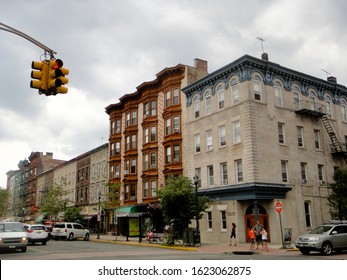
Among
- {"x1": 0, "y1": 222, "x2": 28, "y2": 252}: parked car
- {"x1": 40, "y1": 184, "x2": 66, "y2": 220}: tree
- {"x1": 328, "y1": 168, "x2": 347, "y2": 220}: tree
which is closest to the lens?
{"x1": 0, "y1": 222, "x2": 28, "y2": 252}: parked car

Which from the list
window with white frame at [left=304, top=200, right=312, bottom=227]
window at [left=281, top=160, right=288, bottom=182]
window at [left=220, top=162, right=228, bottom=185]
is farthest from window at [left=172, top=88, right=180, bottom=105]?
window with white frame at [left=304, top=200, right=312, bottom=227]

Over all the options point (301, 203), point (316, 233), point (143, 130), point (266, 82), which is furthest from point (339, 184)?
point (143, 130)

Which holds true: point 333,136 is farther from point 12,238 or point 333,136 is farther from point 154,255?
point 12,238

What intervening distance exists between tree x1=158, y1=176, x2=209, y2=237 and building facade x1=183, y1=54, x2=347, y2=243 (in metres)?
4.03

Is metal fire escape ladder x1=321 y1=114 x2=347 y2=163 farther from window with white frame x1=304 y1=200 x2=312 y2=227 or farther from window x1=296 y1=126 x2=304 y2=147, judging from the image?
window with white frame x1=304 y1=200 x2=312 y2=227

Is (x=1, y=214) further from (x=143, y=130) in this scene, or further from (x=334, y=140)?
(x=334, y=140)

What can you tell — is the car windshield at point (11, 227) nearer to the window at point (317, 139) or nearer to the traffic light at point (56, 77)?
the traffic light at point (56, 77)

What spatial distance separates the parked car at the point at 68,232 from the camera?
126ft

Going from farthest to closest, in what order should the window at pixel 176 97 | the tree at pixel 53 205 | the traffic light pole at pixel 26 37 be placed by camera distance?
the tree at pixel 53 205, the window at pixel 176 97, the traffic light pole at pixel 26 37

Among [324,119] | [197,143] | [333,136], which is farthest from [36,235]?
[333,136]

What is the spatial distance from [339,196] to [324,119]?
27.2 ft

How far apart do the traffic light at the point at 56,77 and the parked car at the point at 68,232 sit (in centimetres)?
2958

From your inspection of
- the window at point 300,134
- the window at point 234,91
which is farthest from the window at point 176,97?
the window at point 300,134

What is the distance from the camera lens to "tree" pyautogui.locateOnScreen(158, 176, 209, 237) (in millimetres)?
28156
